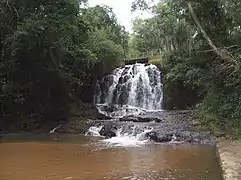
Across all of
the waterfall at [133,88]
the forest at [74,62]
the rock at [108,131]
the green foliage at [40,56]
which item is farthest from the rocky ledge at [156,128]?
the waterfall at [133,88]

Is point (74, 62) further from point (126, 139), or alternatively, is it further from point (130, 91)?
point (126, 139)

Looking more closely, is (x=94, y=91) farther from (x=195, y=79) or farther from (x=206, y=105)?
(x=206, y=105)

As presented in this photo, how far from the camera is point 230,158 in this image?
354 inches

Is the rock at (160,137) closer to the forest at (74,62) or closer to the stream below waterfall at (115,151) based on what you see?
the stream below waterfall at (115,151)

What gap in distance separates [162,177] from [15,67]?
476 inches

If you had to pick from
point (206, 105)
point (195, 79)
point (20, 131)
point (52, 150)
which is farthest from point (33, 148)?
point (195, 79)

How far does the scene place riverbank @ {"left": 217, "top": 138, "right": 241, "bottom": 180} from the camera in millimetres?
7445

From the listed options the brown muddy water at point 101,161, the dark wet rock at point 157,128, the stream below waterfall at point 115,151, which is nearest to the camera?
the brown muddy water at point 101,161

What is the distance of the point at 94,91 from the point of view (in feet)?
84.6

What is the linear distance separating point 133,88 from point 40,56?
7948 mm

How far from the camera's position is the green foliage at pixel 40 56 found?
17.6 metres

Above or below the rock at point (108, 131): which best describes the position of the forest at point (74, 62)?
above

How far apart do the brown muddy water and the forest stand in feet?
8.81

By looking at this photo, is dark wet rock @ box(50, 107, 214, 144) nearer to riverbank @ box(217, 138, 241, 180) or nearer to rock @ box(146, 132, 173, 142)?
rock @ box(146, 132, 173, 142)
